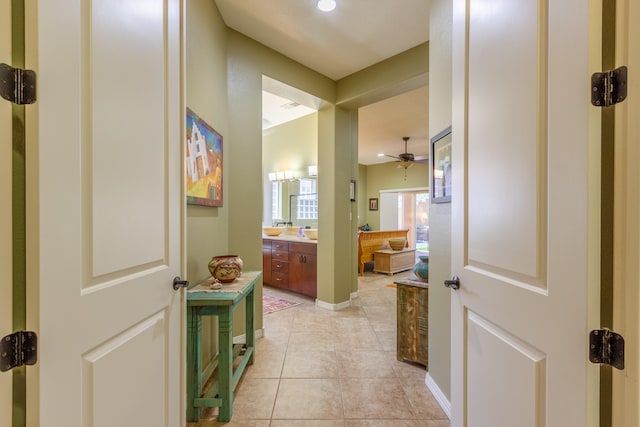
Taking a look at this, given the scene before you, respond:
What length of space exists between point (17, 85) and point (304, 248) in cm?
347

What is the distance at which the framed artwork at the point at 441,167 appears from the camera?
5.44 feet

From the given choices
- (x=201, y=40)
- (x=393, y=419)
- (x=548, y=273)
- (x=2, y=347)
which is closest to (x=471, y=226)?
(x=548, y=273)

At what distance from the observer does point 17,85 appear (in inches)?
23.2

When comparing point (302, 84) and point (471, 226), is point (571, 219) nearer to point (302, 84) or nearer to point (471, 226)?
point (471, 226)

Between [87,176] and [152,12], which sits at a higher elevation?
[152,12]

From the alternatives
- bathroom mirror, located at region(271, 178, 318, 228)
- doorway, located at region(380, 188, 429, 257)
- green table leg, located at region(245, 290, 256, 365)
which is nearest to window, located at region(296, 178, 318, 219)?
bathroom mirror, located at region(271, 178, 318, 228)

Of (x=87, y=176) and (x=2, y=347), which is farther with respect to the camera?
(x=87, y=176)

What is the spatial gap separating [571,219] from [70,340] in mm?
1338

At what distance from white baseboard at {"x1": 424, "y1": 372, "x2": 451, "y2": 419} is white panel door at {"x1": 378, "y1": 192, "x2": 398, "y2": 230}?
6557 mm

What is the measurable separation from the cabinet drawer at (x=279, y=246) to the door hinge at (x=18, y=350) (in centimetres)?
356

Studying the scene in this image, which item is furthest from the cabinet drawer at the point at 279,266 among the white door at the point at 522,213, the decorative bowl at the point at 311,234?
the white door at the point at 522,213

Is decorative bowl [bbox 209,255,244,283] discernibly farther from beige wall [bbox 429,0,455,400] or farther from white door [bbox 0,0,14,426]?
beige wall [bbox 429,0,455,400]

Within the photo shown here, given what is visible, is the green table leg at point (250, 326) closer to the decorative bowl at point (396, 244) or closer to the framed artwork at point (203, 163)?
the framed artwork at point (203, 163)

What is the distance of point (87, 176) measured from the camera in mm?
738
